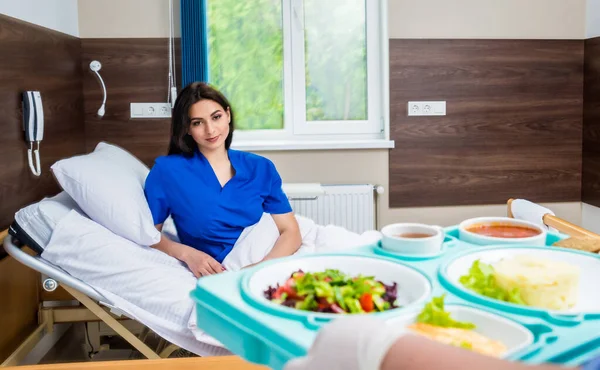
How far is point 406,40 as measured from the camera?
140 inches

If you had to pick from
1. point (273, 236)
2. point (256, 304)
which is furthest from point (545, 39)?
point (256, 304)

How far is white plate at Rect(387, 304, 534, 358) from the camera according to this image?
2.47 feet

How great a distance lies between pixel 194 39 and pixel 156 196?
54.0 inches

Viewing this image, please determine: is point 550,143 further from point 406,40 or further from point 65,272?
point 65,272

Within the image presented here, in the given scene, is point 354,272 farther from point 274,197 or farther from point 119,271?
point 274,197

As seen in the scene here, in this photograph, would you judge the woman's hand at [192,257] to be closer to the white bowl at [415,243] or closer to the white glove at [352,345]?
the white bowl at [415,243]

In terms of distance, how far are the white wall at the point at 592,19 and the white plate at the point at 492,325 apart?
3253 mm

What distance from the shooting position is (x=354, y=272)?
106 cm

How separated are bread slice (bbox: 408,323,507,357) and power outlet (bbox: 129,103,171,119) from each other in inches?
114

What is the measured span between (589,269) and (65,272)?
1.60 metres

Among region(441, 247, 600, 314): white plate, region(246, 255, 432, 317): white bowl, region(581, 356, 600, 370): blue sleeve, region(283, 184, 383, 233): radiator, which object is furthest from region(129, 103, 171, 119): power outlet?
region(581, 356, 600, 370): blue sleeve

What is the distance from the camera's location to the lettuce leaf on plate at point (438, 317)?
0.81 m

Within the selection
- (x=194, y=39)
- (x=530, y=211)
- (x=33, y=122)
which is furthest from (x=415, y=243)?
(x=194, y=39)

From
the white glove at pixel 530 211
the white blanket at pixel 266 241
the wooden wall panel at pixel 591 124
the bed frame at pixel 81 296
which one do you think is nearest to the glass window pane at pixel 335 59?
the white blanket at pixel 266 241
